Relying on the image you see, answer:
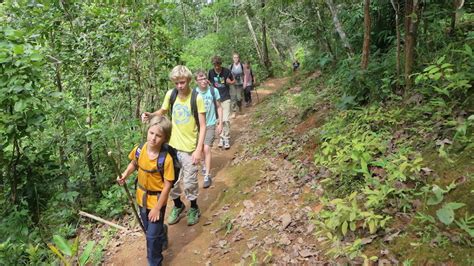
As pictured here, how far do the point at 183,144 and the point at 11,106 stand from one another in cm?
247

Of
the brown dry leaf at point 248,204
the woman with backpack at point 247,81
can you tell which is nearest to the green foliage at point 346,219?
the brown dry leaf at point 248,204

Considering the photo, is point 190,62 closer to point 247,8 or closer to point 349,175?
point 247,8

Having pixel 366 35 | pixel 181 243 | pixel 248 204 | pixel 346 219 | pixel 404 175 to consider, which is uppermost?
pixel 366 35

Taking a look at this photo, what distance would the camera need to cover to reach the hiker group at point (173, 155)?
13.3 ft

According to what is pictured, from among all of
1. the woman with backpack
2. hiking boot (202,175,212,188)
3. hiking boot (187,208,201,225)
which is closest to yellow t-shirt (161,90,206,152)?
hiking boot (187,208,201,225)

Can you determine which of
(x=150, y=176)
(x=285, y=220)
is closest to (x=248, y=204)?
(x=285, y=220)

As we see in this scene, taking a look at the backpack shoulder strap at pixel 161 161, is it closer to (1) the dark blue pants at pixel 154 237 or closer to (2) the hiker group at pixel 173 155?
(2) the hiker group at pixel 173 155

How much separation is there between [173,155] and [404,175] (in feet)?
8.75

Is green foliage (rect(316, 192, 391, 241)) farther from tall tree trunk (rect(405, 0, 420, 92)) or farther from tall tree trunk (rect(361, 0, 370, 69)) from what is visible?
tall tree trunk (rect(361, 0, 370, 69))

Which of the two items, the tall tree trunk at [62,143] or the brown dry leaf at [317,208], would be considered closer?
the brown dry leaf at [317,208]

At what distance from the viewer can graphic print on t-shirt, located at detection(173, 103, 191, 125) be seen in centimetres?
518

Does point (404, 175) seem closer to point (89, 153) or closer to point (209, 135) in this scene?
point (209, 135)

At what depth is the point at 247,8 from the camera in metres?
21.3

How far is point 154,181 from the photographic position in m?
4.16
